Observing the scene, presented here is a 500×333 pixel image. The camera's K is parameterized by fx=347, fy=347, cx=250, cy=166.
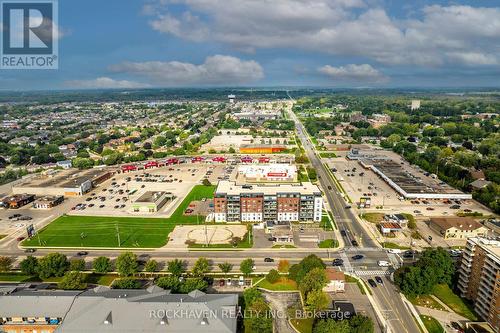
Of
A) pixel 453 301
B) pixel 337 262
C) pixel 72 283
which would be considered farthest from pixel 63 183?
pixel 453 301

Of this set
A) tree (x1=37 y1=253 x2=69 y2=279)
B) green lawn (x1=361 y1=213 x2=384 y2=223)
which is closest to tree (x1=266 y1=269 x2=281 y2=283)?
tree (x1=37 y1=253 x2=69 y2=279)

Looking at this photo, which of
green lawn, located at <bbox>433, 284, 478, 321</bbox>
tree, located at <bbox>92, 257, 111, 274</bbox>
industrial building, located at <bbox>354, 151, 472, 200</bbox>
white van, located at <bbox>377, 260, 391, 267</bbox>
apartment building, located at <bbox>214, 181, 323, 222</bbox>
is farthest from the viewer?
industrial building, located at <bbox>354, 151, 472, 200</bbox>

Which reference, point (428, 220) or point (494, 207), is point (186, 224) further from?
point (494, 207)

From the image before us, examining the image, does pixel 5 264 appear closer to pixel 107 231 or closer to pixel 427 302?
pixel 107 231

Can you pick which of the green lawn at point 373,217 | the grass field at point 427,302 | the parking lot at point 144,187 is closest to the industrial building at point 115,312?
the grass field at point 427,302

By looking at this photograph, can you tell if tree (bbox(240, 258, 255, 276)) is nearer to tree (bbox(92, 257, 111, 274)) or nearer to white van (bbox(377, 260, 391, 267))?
tree (bbox(92, 257, 111, 274))

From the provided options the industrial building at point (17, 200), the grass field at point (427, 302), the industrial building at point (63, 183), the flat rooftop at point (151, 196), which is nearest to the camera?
the grass field at point (427, 302)

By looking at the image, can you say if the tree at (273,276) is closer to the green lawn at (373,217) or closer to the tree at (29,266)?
the green lawn at (373,217)
